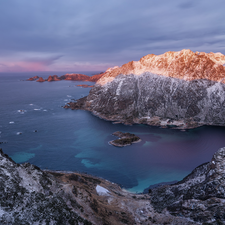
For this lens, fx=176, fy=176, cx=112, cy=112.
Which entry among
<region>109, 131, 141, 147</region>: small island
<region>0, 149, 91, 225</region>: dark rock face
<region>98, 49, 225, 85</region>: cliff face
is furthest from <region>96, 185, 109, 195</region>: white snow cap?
<region>98, 49, 225, 85</region>: cliff face

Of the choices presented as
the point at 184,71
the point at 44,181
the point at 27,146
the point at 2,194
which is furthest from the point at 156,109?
the point at 2,194

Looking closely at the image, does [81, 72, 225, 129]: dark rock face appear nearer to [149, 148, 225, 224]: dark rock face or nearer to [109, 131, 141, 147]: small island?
[109, 131, 141, 147]: small island

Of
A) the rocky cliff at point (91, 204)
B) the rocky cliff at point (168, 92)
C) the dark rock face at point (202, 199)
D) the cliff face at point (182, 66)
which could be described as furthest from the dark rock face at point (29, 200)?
the cliff face at point (182, 66)

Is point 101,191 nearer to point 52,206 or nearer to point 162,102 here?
point 52,206

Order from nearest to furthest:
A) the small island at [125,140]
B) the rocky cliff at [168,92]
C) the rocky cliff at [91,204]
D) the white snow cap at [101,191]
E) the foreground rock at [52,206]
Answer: the foreground rock at [52,206]
the rocky cliff at [91,204]
the white snow cap at [101,191]
the small island at [125,140]
the rocky cliff at [168,92]

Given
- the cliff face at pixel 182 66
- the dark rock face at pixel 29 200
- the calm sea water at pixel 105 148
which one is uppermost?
the cliff face at pixel 182 66

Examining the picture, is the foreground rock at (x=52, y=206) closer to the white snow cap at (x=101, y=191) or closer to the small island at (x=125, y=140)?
the white snow cap at (x=101, y=191)

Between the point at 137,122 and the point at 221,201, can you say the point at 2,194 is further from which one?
the point at 137,122

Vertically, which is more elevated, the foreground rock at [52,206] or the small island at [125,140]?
the foreground rock at [52,206]
